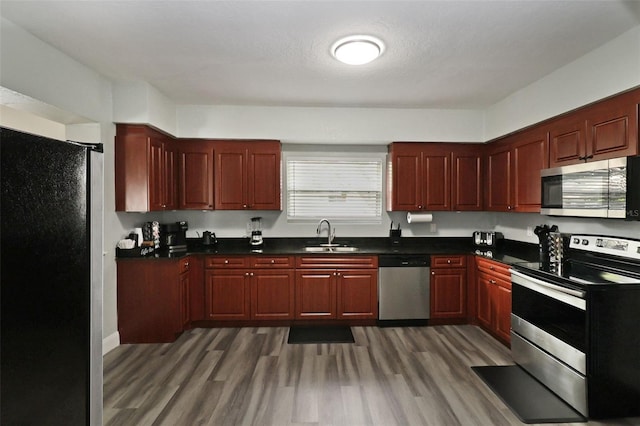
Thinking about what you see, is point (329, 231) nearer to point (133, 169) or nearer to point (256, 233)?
point (256, 233)

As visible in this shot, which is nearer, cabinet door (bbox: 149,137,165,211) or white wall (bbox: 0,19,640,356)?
white wall (bbox: 0,19,640,356)

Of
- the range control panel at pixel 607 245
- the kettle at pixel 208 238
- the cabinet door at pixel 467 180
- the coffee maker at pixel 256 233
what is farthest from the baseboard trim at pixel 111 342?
the range control panel at pixel 607 245

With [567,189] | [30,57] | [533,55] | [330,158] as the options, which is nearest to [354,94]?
[330,158]

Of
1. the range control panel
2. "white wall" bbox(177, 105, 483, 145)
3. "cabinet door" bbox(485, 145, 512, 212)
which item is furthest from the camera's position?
"white wall" bbox(177, 105, 483, 145)

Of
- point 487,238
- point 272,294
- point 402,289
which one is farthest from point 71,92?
point 487,238

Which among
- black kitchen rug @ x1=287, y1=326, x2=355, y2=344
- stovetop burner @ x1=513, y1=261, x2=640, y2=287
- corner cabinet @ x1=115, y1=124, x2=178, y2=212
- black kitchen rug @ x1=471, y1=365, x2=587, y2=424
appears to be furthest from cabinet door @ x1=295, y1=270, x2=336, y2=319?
stovetop burner @ x1=513, y1=261, x2=640, y2=287

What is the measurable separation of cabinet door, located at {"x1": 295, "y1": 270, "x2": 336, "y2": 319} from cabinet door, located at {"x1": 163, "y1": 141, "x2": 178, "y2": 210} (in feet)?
5.49

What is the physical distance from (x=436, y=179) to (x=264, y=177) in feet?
6.99

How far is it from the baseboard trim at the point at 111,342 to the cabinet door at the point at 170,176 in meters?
1.38

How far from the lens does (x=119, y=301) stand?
353 centimetres

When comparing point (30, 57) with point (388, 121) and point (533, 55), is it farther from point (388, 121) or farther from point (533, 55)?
point (533, 55)

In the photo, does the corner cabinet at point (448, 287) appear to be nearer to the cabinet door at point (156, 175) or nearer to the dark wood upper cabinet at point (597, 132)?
the dark wood upper cabinet at point (597, 132)

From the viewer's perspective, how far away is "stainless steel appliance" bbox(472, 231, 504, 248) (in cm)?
442

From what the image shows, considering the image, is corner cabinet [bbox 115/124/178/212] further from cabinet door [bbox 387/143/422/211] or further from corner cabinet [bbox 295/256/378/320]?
cabinet door [bbox 387/143/422/211]
